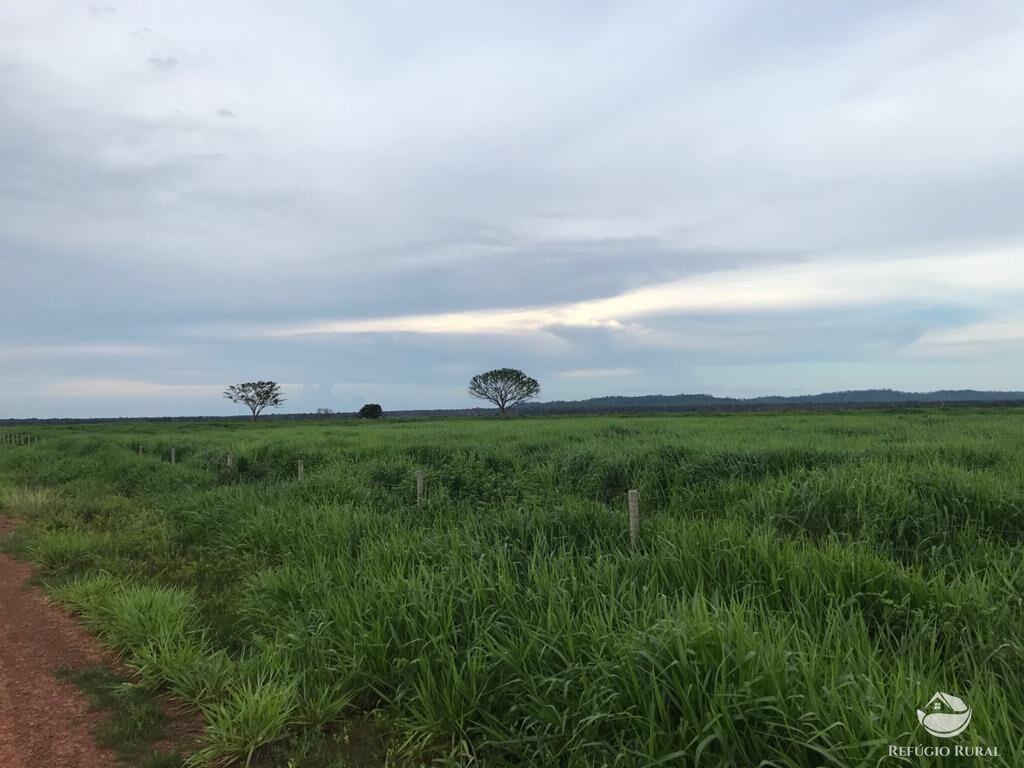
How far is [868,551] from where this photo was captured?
577 cm

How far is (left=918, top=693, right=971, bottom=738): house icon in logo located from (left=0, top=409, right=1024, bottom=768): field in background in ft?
0.22

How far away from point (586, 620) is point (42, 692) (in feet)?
14.2

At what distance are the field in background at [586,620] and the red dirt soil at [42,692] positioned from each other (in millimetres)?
306

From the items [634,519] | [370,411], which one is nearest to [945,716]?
[634,519]

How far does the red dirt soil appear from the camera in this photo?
3891 millimetres

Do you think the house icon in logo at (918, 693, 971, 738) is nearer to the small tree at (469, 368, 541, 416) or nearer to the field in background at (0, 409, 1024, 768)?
the field in background at (0, 409, 1024, 768)

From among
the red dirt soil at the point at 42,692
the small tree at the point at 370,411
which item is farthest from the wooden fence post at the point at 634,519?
the small tree at the point at 370,411

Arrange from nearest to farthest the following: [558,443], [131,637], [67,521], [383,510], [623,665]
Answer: [623,665] → [131,637] → [383,510] → [67,521] → [558,443]

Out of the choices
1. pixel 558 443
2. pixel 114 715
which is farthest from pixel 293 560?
pixel 558 443

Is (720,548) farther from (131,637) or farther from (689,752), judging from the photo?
(131,637)

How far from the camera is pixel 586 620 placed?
430cm

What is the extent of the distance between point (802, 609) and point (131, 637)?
225 inches

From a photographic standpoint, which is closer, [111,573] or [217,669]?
[217,669]

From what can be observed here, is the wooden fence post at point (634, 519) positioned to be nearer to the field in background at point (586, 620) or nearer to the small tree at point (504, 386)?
the field in background at point (586, 620)
